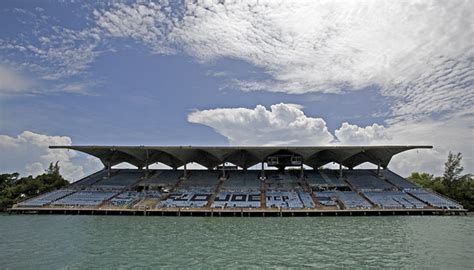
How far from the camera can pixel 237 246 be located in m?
20.7

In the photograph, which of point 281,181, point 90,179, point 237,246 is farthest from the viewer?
point 90,179

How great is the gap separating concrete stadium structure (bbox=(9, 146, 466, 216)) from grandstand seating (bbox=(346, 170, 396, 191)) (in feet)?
0.44

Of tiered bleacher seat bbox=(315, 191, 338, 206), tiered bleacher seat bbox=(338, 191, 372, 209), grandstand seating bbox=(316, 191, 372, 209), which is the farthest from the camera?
tiered bleacher seat bbox=(315, 191, 338, 206)

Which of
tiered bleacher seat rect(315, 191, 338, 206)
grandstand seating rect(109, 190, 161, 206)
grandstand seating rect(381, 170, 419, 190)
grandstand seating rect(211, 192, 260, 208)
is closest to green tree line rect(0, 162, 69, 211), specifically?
grandstand seating rect(109, 190, 161, 206)

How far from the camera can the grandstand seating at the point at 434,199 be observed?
1602 inches

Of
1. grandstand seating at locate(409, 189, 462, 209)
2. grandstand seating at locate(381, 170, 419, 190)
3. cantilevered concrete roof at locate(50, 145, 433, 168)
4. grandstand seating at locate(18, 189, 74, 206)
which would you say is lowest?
grandstand seating at locate(409, 189, 462, 209)

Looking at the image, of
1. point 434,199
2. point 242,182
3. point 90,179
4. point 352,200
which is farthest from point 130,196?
point 434,199

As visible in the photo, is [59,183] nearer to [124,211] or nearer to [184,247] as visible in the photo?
[124,211]

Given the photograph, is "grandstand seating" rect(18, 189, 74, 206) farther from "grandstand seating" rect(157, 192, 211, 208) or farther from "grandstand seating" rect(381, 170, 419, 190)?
"grandstand seating" rect(381, 170, 419, 190)

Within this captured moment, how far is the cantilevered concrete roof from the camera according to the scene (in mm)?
49750

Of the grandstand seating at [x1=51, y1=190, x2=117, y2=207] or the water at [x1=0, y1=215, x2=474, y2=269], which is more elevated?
the grandstand seating at [x1=51, y1=190, x2=117, y2=207]

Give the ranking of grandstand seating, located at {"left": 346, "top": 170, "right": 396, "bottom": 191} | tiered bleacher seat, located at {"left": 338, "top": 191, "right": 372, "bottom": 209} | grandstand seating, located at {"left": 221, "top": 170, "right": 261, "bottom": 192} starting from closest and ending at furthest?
1. tiered bleacher seat, located at {"left": 338, "top": 191, "right": 372, "bottom": 209}
2. grandstand seating, located at {"left": 346, "top": 170, "right": 396, "bottom": 191}
3. grandstand seating, located at {"left": 221, "top": 170, "right": 261, "bottom": 192}

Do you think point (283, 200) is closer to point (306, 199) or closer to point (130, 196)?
point (306, 199)

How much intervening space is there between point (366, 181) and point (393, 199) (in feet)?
25.6
